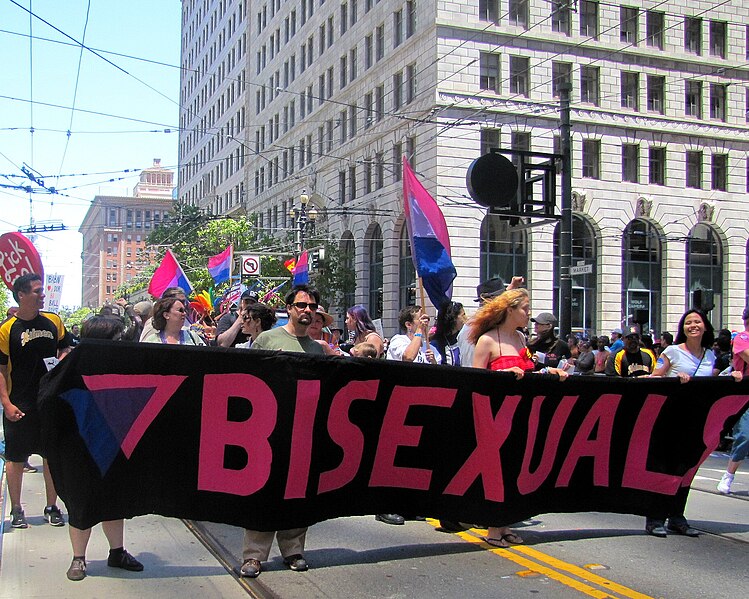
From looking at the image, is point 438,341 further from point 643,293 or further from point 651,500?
A: point 643,293

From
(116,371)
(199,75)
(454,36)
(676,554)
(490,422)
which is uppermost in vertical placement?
(199,75)

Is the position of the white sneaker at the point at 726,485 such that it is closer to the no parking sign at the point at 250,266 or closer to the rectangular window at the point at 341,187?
the no parking sign at the point at 250,266

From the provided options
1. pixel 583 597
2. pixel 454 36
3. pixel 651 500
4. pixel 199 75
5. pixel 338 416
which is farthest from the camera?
pixel 199 75

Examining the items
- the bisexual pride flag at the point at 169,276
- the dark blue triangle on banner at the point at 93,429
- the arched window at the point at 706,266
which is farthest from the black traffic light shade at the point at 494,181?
the arched window at the point at 706,266

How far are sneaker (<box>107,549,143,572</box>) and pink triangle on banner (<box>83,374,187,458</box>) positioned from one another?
2.57 ft

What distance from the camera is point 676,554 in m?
6.27

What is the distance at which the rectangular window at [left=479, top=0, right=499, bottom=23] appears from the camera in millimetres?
35281

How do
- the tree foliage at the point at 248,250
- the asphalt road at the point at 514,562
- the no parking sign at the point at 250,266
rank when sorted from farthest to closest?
the tree foliage at the point at 248,250, the no parking sign at the point at 250,266, the asphalt road at the point at 514,562

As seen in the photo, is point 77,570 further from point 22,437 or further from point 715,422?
point 715,422

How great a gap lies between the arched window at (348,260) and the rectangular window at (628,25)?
15.9 metres

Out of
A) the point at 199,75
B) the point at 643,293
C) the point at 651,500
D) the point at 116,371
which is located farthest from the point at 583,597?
the point at 199,75

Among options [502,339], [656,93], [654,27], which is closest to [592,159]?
[656,93]

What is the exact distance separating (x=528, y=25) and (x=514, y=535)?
106 feet

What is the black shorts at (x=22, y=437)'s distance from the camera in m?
6.60
